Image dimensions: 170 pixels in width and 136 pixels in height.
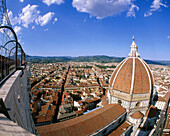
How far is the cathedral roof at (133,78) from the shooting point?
14477mm

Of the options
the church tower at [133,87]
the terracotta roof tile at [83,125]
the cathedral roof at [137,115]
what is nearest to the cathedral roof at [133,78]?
the church tower at [133,87]

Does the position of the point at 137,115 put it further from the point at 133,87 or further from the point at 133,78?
the point at 133,78

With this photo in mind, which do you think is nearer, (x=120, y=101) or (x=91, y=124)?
(x=91, y=124)

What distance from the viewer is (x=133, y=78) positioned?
14.5 meters

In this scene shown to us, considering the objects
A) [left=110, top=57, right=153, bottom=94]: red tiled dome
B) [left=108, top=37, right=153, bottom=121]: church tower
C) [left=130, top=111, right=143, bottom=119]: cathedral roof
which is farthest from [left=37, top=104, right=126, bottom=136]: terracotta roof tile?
[left=110, top=57, right=153, bottom=94]: red tiled dome

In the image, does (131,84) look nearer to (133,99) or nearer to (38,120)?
(133,99)

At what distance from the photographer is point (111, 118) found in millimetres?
12992

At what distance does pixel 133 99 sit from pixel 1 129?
1551 centimetres

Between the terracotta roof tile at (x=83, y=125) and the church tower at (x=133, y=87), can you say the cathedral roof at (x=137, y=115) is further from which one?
the terracotta roof tile at (x=83, y=125)

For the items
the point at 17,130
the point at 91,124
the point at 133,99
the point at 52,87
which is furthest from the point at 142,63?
the point at 52,87

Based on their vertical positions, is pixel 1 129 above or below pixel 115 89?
above

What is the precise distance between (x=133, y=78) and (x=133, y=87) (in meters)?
1.19

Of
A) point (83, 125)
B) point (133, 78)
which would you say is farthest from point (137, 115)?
point (83, 125)

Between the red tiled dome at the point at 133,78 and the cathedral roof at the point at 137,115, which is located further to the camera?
the red tiled dome at the point at 133,78
